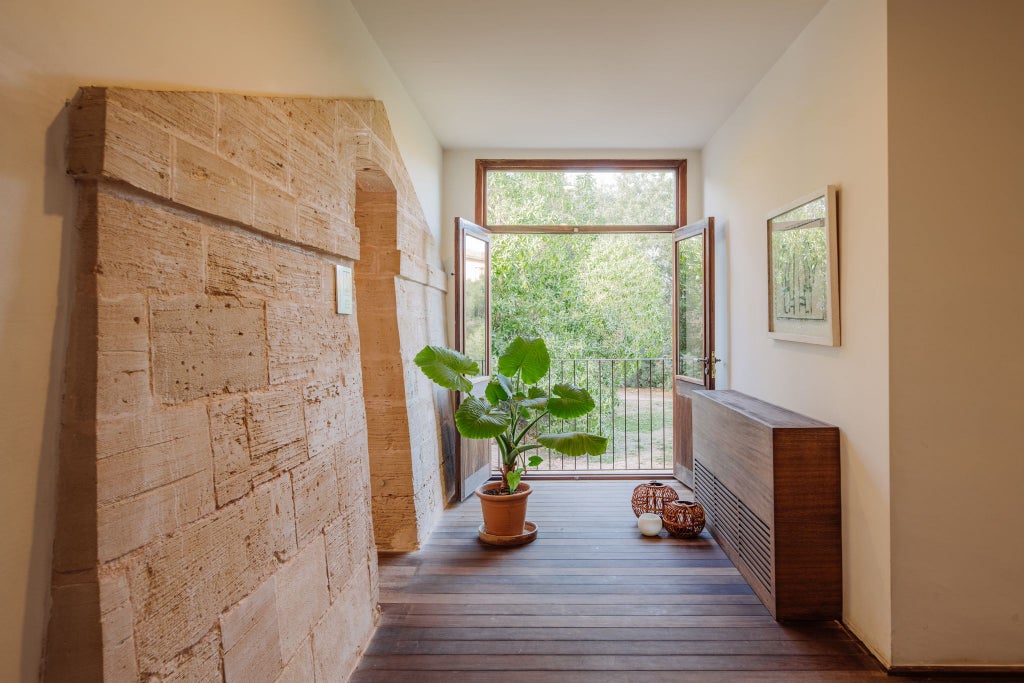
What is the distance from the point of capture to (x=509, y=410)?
11.6 ft

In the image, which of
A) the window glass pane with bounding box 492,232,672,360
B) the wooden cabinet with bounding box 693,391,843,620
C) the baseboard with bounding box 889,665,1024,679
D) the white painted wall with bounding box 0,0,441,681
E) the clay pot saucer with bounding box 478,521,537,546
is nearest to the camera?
the white painted wall with bounding box 0,0,441,681

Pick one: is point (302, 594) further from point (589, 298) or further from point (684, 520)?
point (589, 298)

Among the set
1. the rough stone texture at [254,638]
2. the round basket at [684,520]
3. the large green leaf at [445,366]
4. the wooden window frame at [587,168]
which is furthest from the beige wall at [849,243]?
the rough stone texture at [254,638]

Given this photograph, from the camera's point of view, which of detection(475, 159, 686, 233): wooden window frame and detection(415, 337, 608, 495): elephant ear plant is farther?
detection(475, 159, 686, 233): wooden window frame

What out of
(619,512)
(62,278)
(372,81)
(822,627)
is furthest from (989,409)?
(372,81)

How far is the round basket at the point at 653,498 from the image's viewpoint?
3543 millimetres

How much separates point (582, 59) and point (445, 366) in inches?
75.3

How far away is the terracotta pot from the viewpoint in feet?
10.8

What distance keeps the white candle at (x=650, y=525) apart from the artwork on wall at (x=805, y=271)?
1.31 metres

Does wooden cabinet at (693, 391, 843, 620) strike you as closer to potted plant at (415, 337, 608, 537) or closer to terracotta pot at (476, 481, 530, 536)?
potted plant at (415, 337, 608, 537)

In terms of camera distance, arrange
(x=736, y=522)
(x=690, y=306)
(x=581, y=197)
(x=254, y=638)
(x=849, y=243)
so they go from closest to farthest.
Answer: (x=254, y=638)
(x=849, y=243)
(x=736, y=522)
(x=690, y=306)
(x=581, y=197)

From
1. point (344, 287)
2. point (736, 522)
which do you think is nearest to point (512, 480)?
point (736, 522)

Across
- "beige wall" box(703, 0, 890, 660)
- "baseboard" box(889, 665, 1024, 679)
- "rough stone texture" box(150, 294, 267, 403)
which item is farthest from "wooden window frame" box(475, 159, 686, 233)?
"baseboard" box(889, 665, 1024, 679)

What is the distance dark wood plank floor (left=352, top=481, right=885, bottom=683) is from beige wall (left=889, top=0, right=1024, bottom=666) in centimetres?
42
